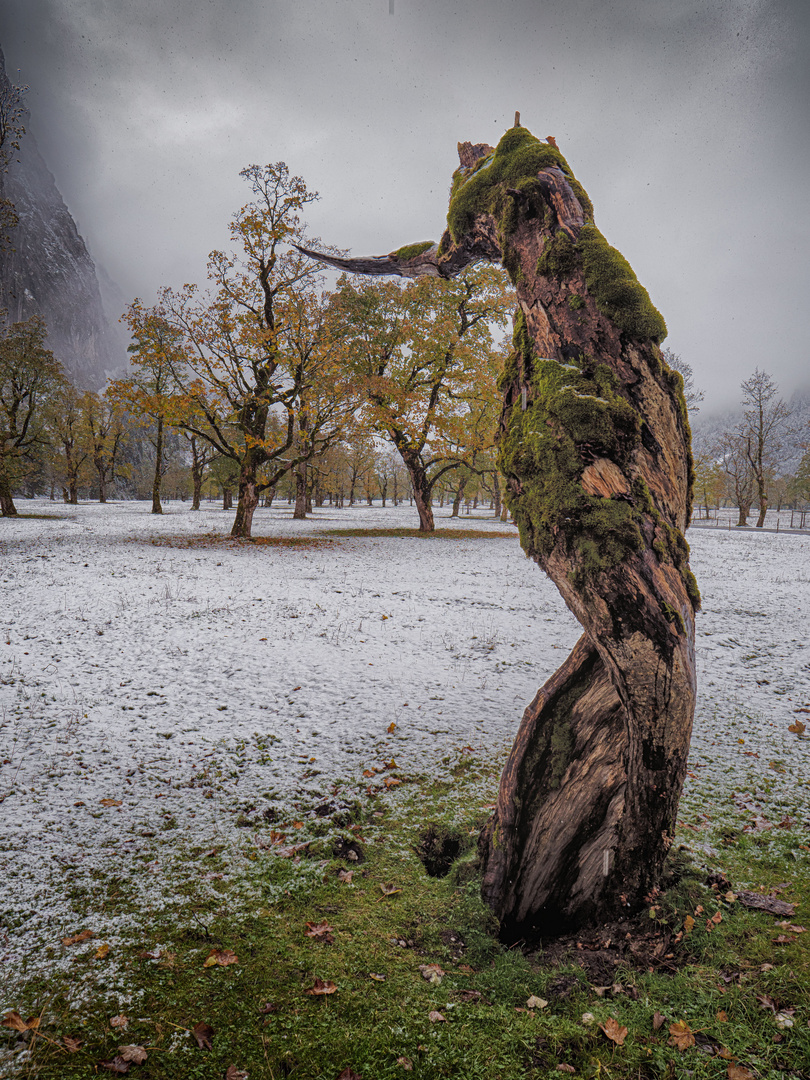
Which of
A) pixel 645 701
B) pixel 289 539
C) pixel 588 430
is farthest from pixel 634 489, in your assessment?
pixel 289 539

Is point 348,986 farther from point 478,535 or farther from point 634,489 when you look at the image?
point 478,535

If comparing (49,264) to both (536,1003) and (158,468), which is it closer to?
(158,468)

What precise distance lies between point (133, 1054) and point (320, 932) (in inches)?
40.2

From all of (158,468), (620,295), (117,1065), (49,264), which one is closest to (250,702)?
(117,1065)

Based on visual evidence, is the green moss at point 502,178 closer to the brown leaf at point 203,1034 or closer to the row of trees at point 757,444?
the brown leaf at point 203,1034

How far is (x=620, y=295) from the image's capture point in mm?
2582

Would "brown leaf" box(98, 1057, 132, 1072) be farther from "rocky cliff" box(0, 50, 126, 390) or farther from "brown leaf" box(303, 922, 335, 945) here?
"rocky cliff" box(0, 50, 126, 390)

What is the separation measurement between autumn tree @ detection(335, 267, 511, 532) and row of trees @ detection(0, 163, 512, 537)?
66 mm

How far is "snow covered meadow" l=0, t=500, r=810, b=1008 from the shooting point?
361cm

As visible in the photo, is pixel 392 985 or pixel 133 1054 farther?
pixel 392 985

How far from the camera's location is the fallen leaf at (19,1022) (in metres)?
2.09

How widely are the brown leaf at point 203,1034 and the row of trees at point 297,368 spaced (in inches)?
609

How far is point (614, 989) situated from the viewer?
2.44 meters

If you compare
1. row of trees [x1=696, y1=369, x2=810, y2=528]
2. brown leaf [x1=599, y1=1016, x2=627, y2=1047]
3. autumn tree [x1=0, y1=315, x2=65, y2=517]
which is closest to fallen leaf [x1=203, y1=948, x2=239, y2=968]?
brown leaf [x1=599, y1=1016, x2=627, y2=1047]
